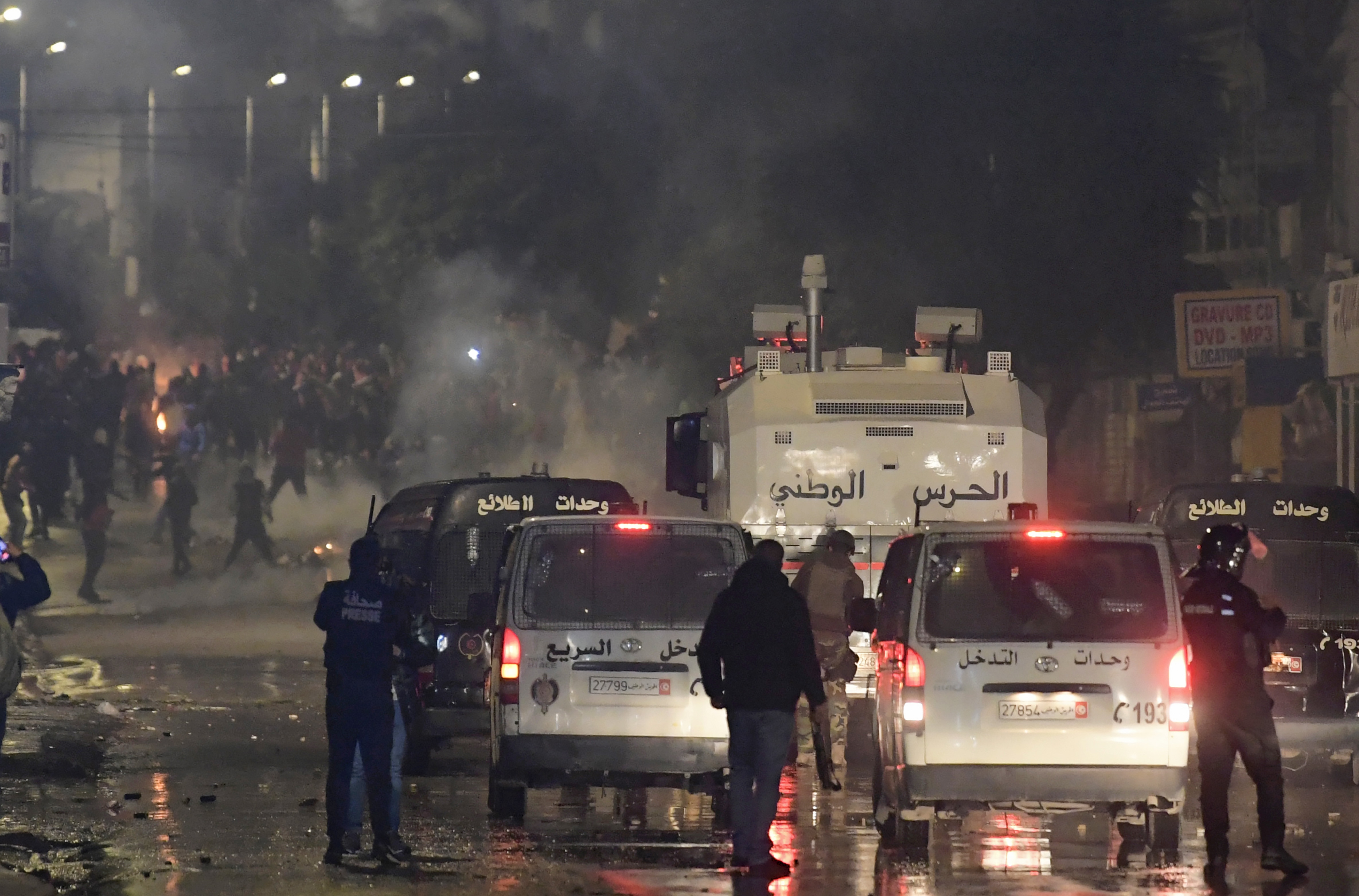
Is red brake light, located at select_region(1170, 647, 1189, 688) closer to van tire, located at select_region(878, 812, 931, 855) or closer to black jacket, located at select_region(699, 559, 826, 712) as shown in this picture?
van tire, located at select_region(878, 812, 931, 855)

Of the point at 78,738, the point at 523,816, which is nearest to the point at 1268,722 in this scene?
the point at 523,816

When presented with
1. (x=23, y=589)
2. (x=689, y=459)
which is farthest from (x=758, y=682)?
(x=689, y=459)

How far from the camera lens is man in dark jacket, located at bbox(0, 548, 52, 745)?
10133mm

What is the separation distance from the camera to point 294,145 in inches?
1933

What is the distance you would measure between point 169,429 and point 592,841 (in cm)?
2358

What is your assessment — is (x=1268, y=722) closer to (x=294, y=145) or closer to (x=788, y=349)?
(x=788, y=349)

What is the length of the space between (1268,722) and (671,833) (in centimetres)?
286

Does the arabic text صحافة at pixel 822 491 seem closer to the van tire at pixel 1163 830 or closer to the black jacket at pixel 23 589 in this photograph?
the van tire at pixel 1163 830

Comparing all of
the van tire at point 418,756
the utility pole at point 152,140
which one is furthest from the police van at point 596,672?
the utility pole at point 152,140

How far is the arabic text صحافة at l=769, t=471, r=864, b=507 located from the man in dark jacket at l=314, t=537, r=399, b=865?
578cm

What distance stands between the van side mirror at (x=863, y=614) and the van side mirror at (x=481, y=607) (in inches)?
76.1

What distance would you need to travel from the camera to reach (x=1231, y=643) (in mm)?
9406

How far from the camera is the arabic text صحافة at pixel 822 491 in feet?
48.9

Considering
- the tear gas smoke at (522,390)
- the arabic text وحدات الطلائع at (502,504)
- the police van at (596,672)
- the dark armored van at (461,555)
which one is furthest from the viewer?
the tear gas smoke at (522,390)
